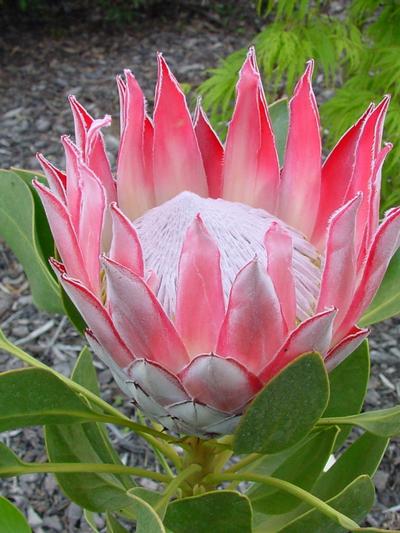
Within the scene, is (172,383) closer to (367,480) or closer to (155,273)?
(155,273)

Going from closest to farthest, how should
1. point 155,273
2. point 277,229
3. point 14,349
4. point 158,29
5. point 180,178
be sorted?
point 277,229 < point 155,273 < point 180,178 < point 14,349 < point 158,29

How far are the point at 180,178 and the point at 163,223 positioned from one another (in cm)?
10

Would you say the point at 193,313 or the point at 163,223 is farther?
the point at 163,223

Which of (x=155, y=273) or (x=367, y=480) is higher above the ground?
(x=155, y=273)

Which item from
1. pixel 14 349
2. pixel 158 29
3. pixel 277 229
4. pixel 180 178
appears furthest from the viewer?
pixel 158 29

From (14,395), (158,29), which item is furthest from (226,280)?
(158,29)

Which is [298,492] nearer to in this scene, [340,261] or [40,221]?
[340,261]

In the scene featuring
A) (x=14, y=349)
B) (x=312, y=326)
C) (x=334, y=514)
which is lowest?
(x=334, y=514)

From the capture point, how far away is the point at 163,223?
869mm

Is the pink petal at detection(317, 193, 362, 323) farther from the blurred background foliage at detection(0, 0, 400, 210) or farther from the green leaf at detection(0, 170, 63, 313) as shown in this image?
the blurred background foliage at detection(0, 0, 400, 210)

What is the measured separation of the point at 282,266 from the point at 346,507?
0.39 meters

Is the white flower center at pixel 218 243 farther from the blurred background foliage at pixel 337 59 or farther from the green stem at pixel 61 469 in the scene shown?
the blurred background foliage at pixel 337 59

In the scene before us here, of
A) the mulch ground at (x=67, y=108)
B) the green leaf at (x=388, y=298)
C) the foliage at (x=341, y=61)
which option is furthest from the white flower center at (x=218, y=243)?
the foliage at (x=341, y=61)

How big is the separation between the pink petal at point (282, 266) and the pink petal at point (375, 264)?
0.21 ft
